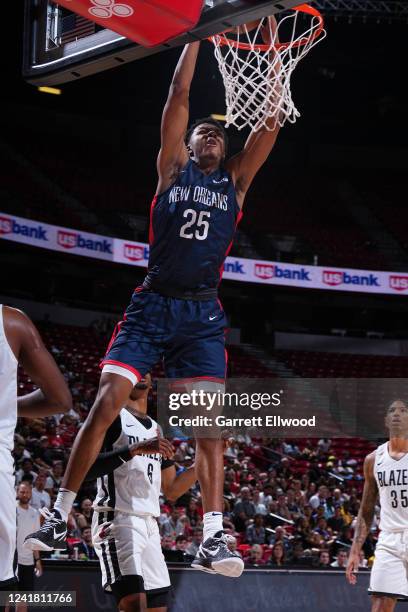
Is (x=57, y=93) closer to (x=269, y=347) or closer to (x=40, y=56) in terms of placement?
(x=269, y=347)

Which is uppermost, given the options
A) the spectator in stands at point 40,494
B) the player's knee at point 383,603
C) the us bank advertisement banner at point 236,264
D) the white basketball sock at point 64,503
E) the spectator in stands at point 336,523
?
the us bank advertisement banner at point 236,264

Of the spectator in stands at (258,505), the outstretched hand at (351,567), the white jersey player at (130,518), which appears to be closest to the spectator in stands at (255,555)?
the spectator in stands at (258,505)

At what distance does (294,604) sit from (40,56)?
5.87m

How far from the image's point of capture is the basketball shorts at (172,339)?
15.6ft

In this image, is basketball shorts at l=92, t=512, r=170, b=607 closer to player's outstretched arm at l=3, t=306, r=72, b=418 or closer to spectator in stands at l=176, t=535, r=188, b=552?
player's outstretched arm at l=3, t=306, r=72, b=418

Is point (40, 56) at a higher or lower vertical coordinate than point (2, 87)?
lower

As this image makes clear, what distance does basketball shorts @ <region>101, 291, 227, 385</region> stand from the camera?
15.6 feet

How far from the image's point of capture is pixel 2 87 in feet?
80.8

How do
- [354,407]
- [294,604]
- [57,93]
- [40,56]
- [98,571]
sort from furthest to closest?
[57,93]
[354,407]
[294,604]
[98,571]
[40,56]

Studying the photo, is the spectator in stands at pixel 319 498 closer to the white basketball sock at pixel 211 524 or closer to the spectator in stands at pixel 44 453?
the spectator in stands at pixel 44 453

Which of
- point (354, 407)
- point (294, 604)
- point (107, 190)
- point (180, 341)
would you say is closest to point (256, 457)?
point (354, 407)

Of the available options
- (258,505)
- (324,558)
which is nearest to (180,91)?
(324,558)

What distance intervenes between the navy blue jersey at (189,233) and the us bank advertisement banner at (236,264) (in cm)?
1487

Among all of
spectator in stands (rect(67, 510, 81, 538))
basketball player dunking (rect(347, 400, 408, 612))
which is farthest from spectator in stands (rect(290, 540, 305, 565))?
basketball player dunking (rect(347, 400, 408, 612))
